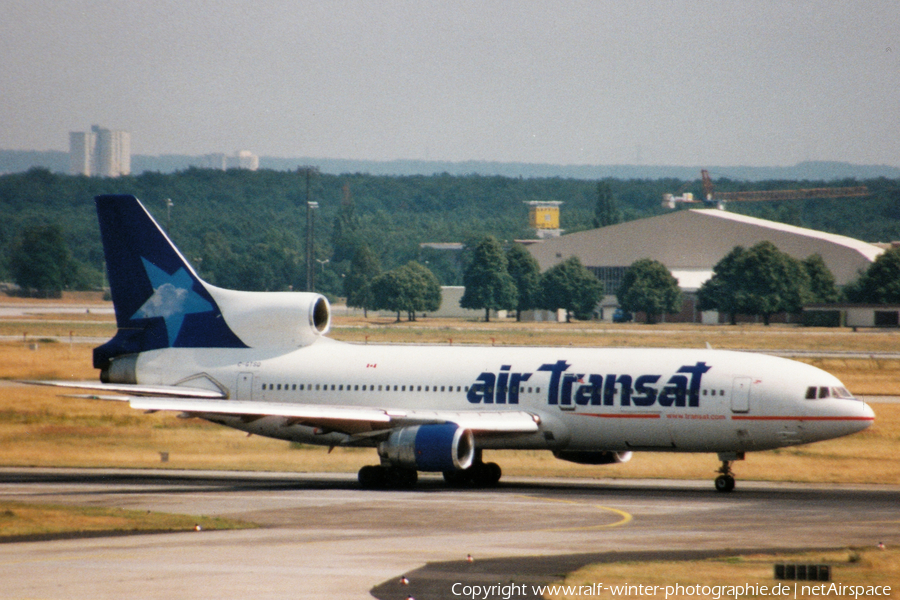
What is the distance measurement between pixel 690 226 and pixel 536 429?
519 ft

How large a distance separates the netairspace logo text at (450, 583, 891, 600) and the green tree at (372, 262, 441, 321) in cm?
14767

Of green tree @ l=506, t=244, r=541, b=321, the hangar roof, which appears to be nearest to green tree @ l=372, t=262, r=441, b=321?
green tree @ l=506, t=244, r=541, b=321

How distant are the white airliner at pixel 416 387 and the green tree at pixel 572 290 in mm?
131495

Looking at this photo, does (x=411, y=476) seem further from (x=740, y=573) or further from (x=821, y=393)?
(x=740, y=573)

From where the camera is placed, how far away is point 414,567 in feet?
77.2

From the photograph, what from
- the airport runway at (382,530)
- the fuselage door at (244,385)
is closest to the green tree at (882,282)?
the airport runway at (382,530)

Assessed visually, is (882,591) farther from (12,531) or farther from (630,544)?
(12,531)

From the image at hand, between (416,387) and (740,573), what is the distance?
19.5m

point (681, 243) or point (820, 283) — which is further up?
point (681, 243)

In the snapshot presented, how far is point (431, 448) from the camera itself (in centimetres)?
3719

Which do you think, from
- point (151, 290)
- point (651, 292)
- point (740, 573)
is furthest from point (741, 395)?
point (651, 292)

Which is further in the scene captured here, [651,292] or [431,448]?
[651,292]

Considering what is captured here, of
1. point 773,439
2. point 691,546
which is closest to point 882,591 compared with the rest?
point 691,546

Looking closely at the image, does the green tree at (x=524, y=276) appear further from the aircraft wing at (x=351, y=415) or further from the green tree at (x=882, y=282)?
the aircraft wing at (x=351, y=415)
